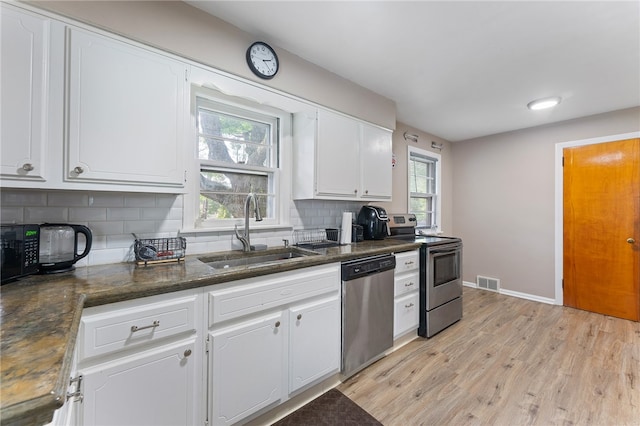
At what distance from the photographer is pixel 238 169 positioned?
2170 mm

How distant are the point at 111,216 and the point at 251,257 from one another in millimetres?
894

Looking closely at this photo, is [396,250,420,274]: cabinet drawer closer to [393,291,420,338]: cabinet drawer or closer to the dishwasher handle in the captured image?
the dishwasher handle

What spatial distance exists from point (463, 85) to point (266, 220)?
230 cm

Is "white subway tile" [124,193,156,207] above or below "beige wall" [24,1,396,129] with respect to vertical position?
below

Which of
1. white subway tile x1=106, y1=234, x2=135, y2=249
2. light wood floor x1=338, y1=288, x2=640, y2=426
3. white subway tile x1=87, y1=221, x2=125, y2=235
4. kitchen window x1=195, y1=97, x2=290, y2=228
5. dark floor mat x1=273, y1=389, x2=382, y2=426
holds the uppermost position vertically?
kitchen window x1=195, y1=97, x2=290, y2=228

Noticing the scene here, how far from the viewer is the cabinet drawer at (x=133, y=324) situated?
3.46ft

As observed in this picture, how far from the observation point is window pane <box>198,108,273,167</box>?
6.60 feet

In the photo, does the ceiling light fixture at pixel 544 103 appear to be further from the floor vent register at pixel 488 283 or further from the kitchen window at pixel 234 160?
the kitchen window at pixel 234 160

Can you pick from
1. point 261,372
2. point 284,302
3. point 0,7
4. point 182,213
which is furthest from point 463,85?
point 0,7

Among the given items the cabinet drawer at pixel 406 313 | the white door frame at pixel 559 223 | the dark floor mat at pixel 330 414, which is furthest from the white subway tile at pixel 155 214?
the white door frame at pixel 559 223

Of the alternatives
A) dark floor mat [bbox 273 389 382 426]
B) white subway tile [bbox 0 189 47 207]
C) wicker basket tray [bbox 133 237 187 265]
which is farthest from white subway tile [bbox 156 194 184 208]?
dark floor mat [bbox 273 389 382 426]

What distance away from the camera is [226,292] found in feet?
4.58

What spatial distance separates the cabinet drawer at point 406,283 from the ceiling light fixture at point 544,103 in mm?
2303

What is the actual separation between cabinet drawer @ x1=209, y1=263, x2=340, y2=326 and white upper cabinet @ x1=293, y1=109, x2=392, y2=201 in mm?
745
